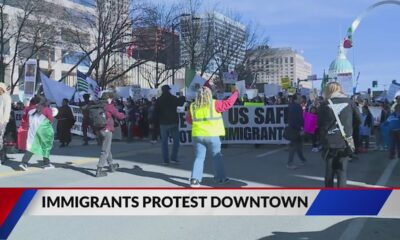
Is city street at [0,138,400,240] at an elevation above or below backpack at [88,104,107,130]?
below

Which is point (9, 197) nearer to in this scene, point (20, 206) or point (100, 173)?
point (20, 206)

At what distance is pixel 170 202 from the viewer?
3.89 metres

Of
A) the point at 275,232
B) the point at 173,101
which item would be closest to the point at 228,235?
the point at 275,232

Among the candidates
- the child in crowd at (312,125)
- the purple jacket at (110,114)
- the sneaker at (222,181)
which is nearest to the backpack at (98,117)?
the purple jacket at (110,114)

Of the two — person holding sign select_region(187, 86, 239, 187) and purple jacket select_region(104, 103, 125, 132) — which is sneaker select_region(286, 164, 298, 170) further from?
purple jacket select_region(104, 103, 125, 132)

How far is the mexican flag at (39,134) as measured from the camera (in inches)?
428

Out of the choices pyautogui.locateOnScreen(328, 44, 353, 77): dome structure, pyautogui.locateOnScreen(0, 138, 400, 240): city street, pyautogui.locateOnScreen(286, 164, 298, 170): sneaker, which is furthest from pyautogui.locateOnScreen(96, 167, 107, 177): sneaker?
pyautogui.locateOnScreen(328, 44, 353, 77): dome structure

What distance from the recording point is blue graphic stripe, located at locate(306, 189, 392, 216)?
3.69 meters

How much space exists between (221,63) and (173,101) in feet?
108

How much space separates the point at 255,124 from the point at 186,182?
692cm

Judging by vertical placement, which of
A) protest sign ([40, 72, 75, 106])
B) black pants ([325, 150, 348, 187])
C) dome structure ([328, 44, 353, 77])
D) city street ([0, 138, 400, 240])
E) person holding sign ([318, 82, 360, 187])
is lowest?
city street ([0, 138, 400, 240])

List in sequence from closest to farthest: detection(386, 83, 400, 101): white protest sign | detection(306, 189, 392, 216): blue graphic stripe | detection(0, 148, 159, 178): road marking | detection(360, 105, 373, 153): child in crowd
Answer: detection(306, 189, 392, 216): blue graphic stripe < detection(0, 148, 159, 178): road marking < detection(360, 105, 373, 153): child in crowd < detection(386, 83, 400, 101): white protest sign

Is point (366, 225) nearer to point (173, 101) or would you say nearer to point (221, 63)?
point (173, 101)

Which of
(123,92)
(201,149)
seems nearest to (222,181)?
(201,149)
